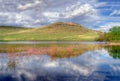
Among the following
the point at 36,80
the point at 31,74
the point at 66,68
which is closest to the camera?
the point at 36,80

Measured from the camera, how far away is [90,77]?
2372 centimetres

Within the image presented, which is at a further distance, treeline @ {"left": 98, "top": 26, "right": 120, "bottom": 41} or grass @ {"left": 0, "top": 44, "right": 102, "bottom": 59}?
treeline @ {"left": 98, "top": 26, "right": 120, "bottom": 41}

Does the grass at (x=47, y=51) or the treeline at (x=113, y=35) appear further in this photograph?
the treeline at (x=113, y=35)

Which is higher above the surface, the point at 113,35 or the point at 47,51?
the point at 47,51

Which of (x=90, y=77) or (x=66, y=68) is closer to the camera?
(x=90, y=77)

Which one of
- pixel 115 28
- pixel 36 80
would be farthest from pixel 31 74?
pixel 115 28

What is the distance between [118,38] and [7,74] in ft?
411

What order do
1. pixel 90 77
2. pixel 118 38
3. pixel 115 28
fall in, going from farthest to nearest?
pixel 115 28, pixel 118 38, pixel 90 77

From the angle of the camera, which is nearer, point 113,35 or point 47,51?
point 47,51

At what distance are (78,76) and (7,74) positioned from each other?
5811 mm

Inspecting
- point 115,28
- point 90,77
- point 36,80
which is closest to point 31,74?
point 36,80

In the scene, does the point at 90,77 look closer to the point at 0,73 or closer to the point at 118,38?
the point at 0,73

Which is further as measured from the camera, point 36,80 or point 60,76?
point 60,76

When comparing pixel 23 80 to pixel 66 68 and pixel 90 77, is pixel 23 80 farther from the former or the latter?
pixel 66 68
